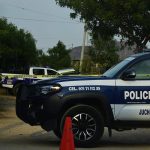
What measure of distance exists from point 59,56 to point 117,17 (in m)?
48.7

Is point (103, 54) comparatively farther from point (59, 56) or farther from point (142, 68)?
point (142, 68)

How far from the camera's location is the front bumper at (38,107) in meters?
11.2

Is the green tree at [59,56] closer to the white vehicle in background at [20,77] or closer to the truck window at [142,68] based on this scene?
the white vehicle in background at [20,77]

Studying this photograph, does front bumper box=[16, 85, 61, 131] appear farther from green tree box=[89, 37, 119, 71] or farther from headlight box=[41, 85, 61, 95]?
green tree box=[89, 37, 119, 71]

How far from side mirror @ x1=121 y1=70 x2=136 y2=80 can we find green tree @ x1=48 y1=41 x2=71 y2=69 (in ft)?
193

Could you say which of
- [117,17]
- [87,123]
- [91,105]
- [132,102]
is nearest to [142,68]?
[132,102]

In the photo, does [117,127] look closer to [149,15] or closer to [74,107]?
[74,107]

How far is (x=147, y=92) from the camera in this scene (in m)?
11.3

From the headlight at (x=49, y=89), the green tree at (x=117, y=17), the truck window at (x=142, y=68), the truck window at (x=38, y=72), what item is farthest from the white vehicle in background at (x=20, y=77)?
the headlight at (x=49, y=89)

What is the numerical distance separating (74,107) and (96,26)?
16.9 m

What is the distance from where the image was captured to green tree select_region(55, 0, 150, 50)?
25672mm

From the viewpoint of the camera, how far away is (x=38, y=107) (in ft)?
37.3

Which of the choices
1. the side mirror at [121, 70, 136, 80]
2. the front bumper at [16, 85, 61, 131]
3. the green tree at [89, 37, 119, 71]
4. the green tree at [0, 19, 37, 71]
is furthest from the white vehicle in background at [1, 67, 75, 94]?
the side mirror at [121, 70, 136, 80]

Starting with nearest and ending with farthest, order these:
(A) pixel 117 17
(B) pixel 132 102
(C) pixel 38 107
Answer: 1. (B) pixel 132 102
2. (C) pixel 38 107
3. (A) pixel 117 17
